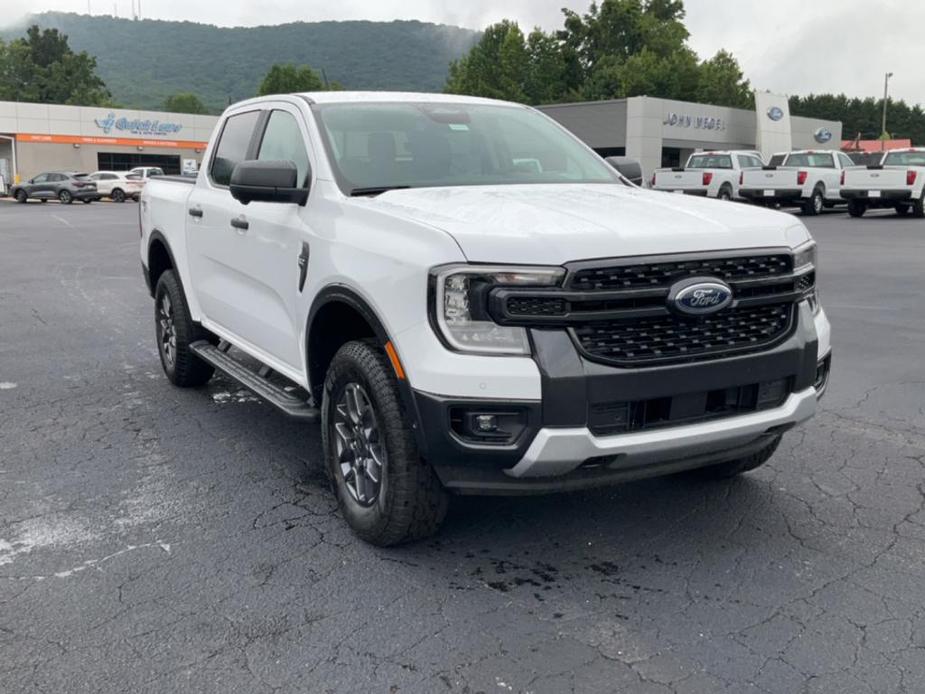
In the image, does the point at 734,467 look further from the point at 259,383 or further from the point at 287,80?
the point at 287,80

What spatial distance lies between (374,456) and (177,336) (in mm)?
2968

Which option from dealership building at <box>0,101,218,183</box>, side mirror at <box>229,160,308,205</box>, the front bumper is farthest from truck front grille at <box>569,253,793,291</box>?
dealership building at <box>0,101,218,183</box>

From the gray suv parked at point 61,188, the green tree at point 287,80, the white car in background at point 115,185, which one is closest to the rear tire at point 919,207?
the white car in background at point 115,185

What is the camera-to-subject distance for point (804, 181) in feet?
87.5

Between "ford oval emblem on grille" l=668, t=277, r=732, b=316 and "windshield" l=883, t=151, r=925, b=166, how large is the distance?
24.5m

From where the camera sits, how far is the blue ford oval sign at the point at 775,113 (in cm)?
5038

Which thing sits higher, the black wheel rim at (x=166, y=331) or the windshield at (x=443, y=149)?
the windshield at (x=443, y=149)

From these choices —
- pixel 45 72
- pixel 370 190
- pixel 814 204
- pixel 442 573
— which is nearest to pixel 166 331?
pixel 370 190

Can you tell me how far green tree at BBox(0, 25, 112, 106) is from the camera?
10019 centimetres

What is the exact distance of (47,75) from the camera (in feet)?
330

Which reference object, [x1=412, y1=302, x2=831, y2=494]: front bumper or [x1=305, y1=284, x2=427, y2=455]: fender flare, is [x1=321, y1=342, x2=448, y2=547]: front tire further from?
[x1=412, y1=302, x2=831, y2=494]: front bumper

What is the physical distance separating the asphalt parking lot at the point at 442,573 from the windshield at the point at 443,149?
5.22ft

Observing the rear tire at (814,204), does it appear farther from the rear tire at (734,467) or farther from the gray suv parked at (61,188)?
the gray suv parked at (61,188)

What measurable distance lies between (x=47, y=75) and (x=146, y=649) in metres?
111
